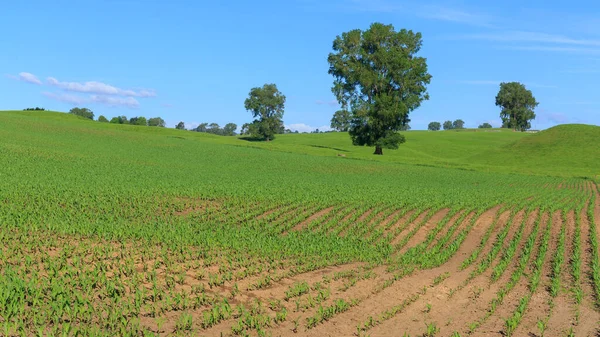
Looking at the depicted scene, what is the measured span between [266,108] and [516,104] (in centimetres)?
8954

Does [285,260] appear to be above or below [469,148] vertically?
below

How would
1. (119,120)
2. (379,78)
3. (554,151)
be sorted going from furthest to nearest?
1. (119,120)
2. (554,151)
3. (379,78)

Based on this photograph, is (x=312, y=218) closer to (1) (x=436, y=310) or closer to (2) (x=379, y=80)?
(1) (x=436, y=310)

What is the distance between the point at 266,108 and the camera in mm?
138000

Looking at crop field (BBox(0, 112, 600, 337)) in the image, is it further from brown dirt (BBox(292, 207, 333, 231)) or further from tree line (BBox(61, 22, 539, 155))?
tree line (BBox(61, 22, 539, 155))

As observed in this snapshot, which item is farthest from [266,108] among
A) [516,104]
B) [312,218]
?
[312,218]

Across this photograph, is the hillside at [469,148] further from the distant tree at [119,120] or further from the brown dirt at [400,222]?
the distant tree at [119,120]

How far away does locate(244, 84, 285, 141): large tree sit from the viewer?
447 ft

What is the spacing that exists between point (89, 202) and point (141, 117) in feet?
552

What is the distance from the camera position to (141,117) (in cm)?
18425

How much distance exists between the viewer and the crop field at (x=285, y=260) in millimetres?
10812

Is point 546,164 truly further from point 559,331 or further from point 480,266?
point 559,331

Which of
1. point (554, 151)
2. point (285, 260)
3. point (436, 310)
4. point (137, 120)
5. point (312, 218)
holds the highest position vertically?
point (137, 120)

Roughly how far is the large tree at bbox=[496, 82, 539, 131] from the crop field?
506 feet
